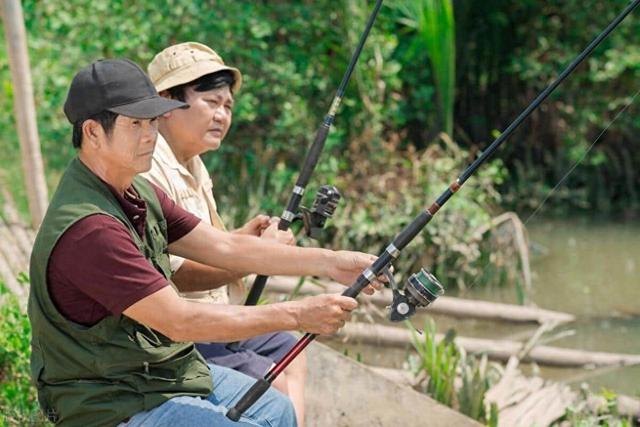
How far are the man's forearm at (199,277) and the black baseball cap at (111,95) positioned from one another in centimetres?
79

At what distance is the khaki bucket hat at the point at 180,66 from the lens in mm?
3492

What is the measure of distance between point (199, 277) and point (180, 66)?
704mm

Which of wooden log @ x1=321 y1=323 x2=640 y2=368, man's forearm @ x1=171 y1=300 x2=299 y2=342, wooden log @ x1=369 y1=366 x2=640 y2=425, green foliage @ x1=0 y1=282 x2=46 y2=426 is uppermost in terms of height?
man's forearm @ x1=171 y1=300 x2=299 y2=342

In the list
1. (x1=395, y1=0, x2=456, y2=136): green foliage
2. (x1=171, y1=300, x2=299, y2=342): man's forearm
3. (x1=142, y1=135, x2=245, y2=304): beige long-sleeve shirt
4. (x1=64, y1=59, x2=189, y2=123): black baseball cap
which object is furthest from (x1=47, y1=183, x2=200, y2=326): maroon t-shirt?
(x1=395, y1=0, x2=456, y2=136): green foliage

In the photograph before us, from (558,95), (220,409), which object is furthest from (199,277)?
(558,95)

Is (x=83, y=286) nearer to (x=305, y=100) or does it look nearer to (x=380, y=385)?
(x=380, y=385)

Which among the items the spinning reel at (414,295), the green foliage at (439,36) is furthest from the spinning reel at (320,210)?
the green foliage at (439,36)

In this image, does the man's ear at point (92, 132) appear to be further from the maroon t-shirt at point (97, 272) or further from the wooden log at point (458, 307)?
the wooden log at point (458, 307)

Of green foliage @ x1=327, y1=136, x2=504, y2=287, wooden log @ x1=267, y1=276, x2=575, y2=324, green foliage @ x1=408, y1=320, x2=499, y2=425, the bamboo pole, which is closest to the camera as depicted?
green foliage @ x1=408, y1=320, x2=499, y2=425

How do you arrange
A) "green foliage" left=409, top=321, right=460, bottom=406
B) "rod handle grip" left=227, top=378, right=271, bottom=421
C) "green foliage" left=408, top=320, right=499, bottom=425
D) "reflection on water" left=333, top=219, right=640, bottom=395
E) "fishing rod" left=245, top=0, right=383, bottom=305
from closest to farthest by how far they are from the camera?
"rod handle grip" left=227, top=378, right=271, bottom=421 < "fishing rod" left=245, top=0, right=383, bottom=305 < "green foliage" left=408, top=320, right=499, bottom=425 < "green foliage" left=409, top=321, right=460, bottom=406 < "reflection on water" left=333, top=219, right=640, bottom=395

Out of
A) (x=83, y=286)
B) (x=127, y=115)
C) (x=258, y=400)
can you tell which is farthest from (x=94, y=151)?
(x=258, y=400)

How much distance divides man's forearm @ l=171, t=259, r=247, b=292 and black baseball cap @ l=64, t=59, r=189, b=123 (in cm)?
79

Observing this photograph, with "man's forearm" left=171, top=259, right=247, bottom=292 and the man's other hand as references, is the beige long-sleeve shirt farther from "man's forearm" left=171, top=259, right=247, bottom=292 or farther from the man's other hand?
the man's other hand

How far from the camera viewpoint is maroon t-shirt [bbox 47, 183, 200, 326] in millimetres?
2518
